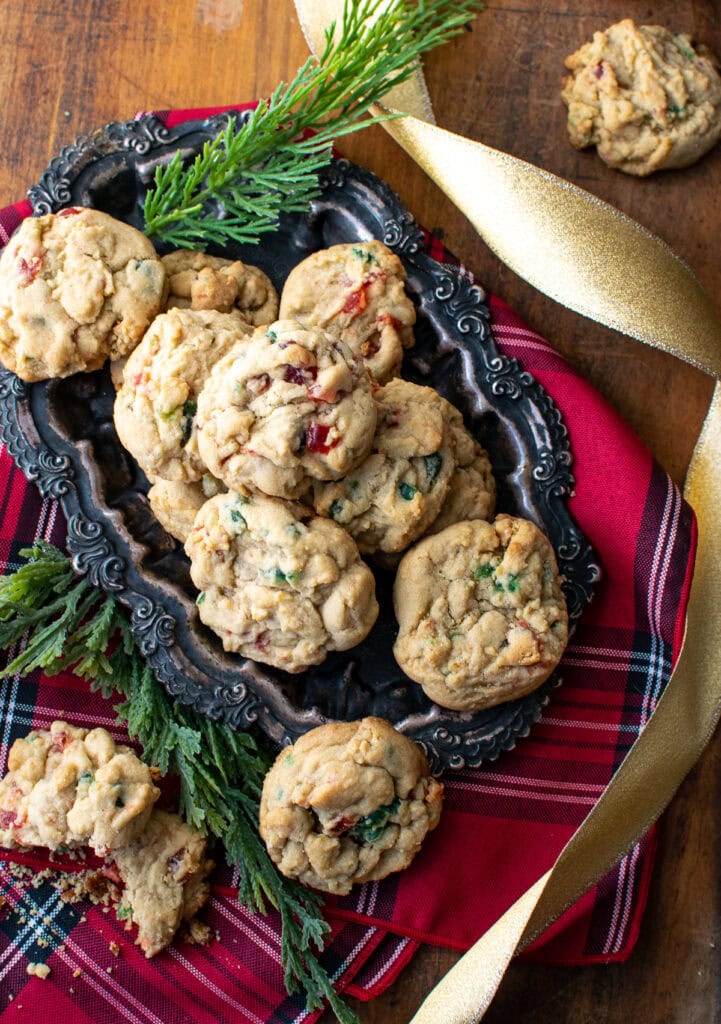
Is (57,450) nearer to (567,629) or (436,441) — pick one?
(436,441)

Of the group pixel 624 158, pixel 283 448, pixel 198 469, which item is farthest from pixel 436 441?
pixel 624 158

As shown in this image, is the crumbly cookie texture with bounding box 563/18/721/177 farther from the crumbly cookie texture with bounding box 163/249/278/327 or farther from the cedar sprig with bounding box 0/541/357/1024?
the cedar sprig with bounding box 0/541/357/1024

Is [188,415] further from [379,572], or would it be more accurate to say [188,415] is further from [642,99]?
[642,99]

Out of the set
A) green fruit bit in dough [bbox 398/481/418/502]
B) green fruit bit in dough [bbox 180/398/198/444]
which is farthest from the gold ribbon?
green fruit bit in dough [bbox 180/398/198/444]

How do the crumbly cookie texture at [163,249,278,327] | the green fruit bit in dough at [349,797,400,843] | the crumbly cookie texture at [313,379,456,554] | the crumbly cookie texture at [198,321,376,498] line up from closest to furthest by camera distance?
the crumbly cookie texture at [198,321,376,498], the crumbly cookie texture at [313,379,456,554], the green fruit bit in dough at [349,797,400,843], the crumbly cookie texture at [163,249,278,327]

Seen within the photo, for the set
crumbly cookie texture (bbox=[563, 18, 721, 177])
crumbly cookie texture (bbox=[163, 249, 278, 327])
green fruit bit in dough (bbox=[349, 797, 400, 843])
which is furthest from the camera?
crumbly cookie texture (bbox=[563, 18, 721, 177])

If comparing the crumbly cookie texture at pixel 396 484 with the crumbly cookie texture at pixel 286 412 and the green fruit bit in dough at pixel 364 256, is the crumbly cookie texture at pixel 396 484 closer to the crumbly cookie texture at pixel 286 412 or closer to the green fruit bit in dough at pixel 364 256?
the crumbly cookie texture at pixel 286 412

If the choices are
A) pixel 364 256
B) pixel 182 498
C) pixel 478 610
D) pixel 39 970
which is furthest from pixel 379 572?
pixel 39 970
